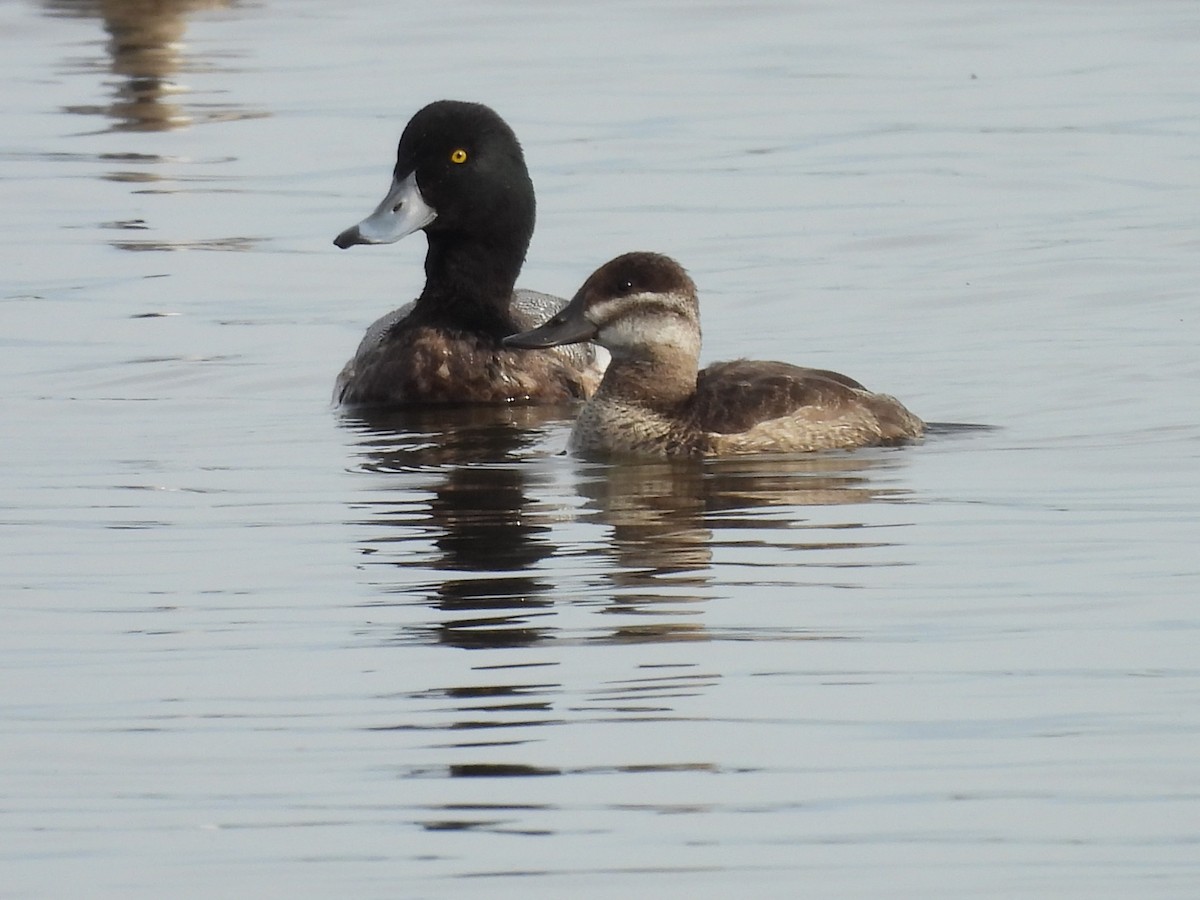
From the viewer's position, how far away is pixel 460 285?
1359cm

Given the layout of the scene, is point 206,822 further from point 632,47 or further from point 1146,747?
point 632,47

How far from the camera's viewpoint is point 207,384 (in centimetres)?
1321

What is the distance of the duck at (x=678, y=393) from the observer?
1081 cm

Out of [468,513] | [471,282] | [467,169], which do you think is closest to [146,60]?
[467,169]

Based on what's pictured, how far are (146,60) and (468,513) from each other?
54.9 feet

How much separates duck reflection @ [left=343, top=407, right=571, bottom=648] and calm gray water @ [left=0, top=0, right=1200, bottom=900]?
1.2 inches

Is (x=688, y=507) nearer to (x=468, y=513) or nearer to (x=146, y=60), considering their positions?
(x=468, y=513)

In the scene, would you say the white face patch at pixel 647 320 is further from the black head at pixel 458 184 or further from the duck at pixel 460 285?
the black head at pixel 458 184

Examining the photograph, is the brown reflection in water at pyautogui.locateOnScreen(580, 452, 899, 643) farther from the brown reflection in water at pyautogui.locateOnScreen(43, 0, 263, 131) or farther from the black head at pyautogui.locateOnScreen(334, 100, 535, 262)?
the brown reflection in water at pyautogui.locateOnScreen(43, 0, 263, 131)

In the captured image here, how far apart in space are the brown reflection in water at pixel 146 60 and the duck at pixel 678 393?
39.1 ft

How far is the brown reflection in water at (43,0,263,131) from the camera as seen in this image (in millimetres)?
22922

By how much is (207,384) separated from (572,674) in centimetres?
644

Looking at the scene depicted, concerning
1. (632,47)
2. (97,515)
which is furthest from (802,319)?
(632,47)

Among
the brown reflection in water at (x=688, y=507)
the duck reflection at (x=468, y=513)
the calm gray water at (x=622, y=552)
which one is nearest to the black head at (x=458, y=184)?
the calm gray water at (x=622, y=552)
